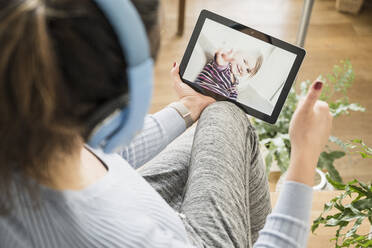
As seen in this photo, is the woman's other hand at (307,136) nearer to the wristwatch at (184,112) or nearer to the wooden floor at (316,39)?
the wristwatch at (184,112)

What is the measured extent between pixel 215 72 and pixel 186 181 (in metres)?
0.30

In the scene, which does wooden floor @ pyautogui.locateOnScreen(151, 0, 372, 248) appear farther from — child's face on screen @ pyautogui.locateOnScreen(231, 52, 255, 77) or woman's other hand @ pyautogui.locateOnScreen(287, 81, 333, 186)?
woman's other hand @ pyautogui.locateOnScreen(287, 81, 333, 186)

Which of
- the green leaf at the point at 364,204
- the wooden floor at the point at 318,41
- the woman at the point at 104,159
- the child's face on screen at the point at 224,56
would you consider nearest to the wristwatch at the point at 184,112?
the woman at the point at 104,159

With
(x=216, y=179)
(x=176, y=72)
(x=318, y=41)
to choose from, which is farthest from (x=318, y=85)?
(x=318, y=41)

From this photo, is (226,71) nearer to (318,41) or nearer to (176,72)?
(176,72)

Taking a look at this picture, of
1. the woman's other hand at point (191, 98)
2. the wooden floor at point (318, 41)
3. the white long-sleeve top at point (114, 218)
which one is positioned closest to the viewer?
the white long-sleeve top at point (114, 218)

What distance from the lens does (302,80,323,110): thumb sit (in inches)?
30.9

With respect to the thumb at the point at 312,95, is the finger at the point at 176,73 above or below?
below

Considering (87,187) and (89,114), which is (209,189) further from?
(89,114)

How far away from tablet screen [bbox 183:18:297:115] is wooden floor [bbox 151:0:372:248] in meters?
0.92

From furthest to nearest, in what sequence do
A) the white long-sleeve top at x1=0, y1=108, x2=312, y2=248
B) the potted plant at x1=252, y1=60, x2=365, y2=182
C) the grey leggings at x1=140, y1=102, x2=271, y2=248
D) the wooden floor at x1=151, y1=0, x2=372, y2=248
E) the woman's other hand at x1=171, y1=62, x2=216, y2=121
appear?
the wooden floor at x1=151, y1=0, x2=372, y2=248, the potted plant at x1=252, y1=60, x2=365, y2=182, the woman's other hand at x1=171, y1=62, x2=216, y2=121, the grey leggings at x1=140, y1=102, x2=271, y2=248, the white long-sleeve top at x1=0, y1=108, x2=312, y2=248

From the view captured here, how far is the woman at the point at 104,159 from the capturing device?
0.43m

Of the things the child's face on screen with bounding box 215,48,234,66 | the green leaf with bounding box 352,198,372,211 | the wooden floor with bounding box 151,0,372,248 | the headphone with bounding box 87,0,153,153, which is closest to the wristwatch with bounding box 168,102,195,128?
the child's face on screen with bounding box 215,48,234,66

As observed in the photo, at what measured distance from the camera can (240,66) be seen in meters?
1.17
